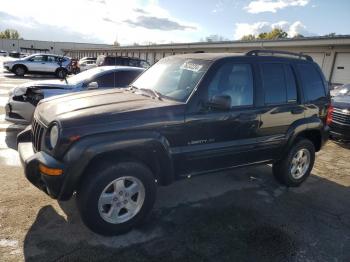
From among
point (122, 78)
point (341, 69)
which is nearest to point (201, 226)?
point (122, 78)

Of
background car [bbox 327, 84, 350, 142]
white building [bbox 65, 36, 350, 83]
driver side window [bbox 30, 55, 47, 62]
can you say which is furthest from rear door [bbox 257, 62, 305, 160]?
driver side window [bbox 30, 55, 47, 62]

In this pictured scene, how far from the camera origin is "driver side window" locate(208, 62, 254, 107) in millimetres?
4160

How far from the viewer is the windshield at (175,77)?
4.09 meters

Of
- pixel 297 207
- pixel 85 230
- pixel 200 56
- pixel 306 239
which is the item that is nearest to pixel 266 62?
pixel 200 56

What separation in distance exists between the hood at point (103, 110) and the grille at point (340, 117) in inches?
Answer: 239

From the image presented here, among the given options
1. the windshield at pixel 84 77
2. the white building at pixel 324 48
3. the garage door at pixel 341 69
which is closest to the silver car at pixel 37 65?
the white building at pixel 324 48

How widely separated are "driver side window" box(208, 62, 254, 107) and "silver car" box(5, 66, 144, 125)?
3.53 meters

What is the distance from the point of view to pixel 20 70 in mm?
22672

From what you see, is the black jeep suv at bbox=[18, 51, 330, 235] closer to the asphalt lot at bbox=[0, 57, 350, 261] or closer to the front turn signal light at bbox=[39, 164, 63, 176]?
the front turn signal light at bbox=[39, 164, 63, 176]

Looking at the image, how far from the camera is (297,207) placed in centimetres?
479

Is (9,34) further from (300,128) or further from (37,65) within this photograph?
(300,128)

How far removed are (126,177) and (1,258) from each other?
1.39m

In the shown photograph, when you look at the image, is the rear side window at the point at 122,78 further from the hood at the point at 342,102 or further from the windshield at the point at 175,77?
the hood at the point at 342,102

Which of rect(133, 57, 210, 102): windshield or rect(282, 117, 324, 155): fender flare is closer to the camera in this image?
rect(133, 57, 210, 102): windshield
